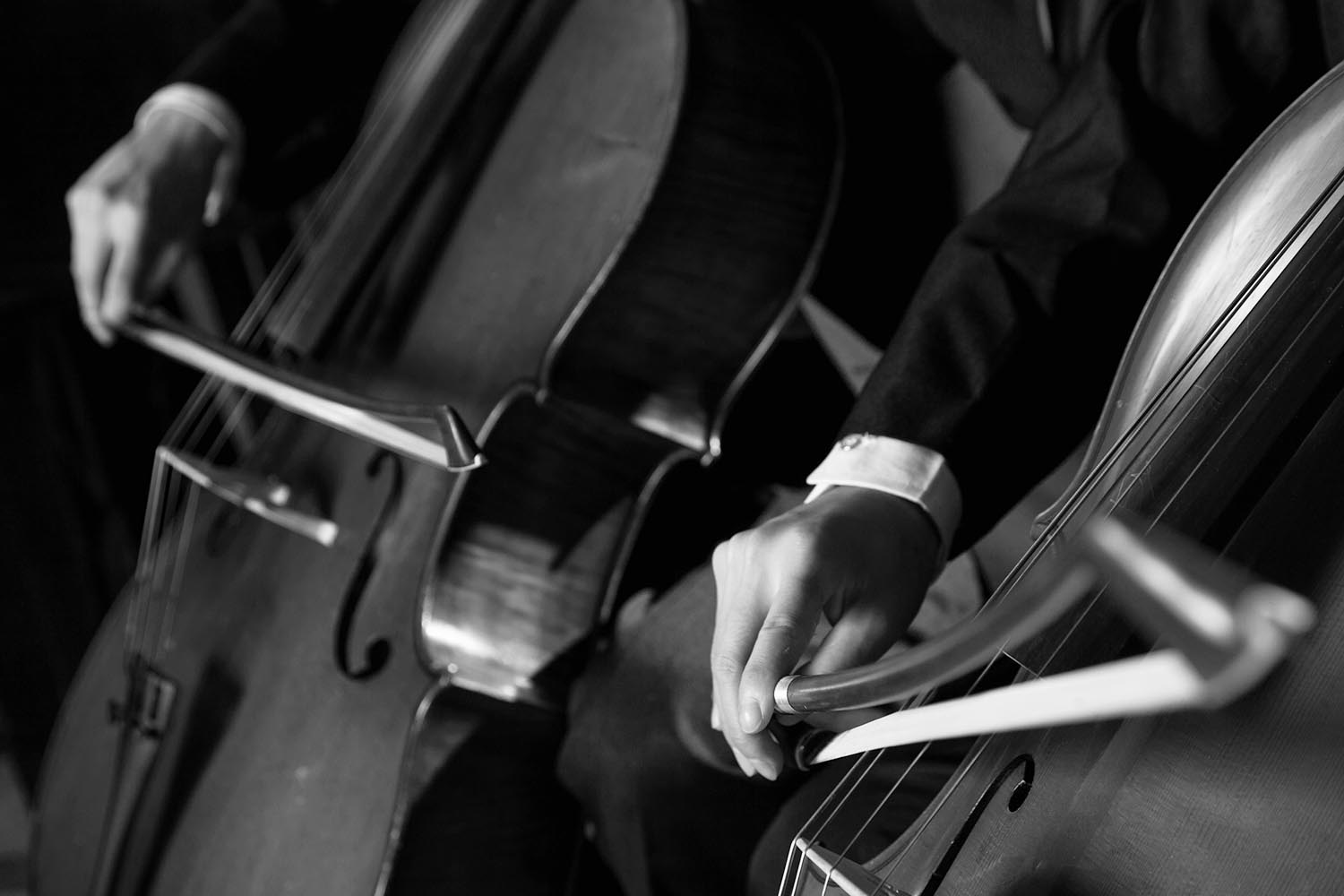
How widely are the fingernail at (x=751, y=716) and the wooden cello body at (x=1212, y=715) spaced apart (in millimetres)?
54

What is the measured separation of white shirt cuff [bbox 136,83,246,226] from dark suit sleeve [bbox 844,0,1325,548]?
696mm

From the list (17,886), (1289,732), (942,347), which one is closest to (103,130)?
(17,886)

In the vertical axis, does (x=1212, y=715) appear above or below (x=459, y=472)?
above

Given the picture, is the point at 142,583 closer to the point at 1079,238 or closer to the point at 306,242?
the point at 306,242

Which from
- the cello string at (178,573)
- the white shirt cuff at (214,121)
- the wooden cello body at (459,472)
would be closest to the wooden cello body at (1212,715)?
the wooden cello body at (459,472)

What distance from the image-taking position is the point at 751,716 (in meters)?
0.41

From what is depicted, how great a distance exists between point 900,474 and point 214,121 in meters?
0.74

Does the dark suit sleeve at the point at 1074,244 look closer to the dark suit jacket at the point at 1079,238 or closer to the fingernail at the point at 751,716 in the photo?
the dark suit jacket at the point at 1079,238

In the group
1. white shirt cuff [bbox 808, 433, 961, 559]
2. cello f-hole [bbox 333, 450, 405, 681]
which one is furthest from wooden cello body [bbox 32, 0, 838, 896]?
white shirt cuff [bbox 808, 433, 961, 559]

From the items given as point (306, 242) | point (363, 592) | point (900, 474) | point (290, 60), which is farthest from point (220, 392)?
point (900, 474)

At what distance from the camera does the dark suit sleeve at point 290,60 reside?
3.24 ft

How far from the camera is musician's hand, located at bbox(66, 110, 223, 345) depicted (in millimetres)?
858

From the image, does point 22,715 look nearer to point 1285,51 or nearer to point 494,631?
point 494,631

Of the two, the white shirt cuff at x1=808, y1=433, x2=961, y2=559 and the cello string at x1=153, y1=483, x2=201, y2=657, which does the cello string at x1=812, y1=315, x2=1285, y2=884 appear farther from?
the cello string at x1=153, y1=483, x2=201, y2=657
